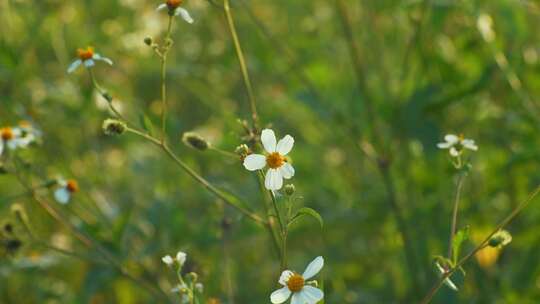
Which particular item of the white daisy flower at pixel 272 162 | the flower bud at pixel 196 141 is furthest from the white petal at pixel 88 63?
the white daisy flower at pixel 272 162

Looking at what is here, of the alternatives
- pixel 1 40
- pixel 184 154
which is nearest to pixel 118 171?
pixel 184 154

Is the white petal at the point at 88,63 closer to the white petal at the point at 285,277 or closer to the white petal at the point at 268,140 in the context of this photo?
the white petal at the point at 268,140

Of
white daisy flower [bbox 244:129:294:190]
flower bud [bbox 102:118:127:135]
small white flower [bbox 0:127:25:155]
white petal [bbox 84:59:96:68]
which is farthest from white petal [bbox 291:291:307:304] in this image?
small white flower [bbox 0:127:25:155]

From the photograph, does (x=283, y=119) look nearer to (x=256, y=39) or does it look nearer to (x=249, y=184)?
(x=256, y=39)

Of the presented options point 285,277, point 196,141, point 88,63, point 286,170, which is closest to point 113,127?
point 196,141

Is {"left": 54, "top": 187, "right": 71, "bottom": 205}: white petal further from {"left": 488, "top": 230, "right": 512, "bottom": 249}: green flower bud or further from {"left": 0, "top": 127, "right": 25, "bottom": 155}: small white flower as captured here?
{"left": 488, "top": 230, "right": 512, "bottom": 249}: green flower bud

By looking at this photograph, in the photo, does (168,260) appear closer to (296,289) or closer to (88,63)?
(296,289)
